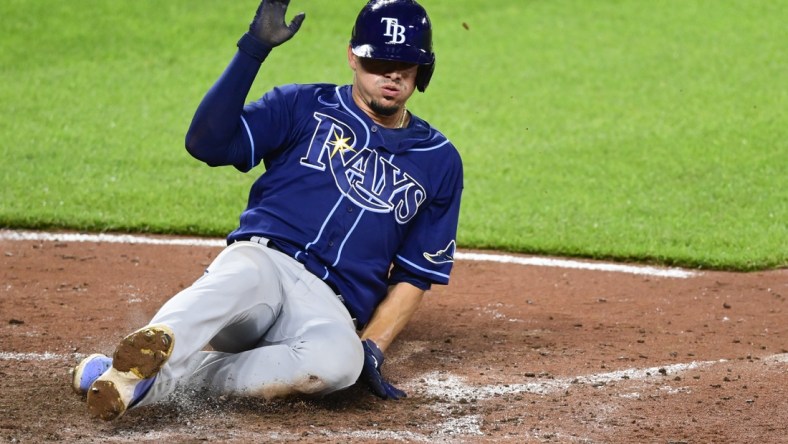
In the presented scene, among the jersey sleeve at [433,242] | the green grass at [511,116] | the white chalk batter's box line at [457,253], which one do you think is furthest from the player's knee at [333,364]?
the green grass at [511,116]

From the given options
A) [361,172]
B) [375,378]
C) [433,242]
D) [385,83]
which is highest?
[385,83]

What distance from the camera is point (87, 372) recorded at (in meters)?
4.19

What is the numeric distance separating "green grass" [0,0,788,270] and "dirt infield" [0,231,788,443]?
78 cm

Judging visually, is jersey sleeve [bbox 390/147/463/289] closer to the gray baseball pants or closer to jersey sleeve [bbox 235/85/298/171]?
the gray baseball pants

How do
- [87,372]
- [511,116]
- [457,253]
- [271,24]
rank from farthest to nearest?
[511,116], [457,253], [271,24], [87,372]

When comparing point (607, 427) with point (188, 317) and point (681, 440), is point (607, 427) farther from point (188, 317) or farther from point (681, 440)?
point (188, 317)

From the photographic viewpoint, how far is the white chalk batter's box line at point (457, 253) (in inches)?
270

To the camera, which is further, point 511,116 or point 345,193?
point 511,116

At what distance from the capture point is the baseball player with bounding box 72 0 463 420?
14.1 ft

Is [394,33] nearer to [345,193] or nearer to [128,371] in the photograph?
[345,193]

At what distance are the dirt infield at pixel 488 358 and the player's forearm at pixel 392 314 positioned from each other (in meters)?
0.21

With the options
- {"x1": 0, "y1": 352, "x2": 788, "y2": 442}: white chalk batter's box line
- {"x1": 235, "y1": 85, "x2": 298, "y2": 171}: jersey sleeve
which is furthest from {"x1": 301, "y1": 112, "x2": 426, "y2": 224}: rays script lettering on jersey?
{"x1": 0, "y1": 352, "x2": 788, "y2": 442}: white chalk batter's box line

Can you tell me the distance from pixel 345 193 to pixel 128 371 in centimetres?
121

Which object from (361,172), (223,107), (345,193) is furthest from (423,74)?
(223,107)
